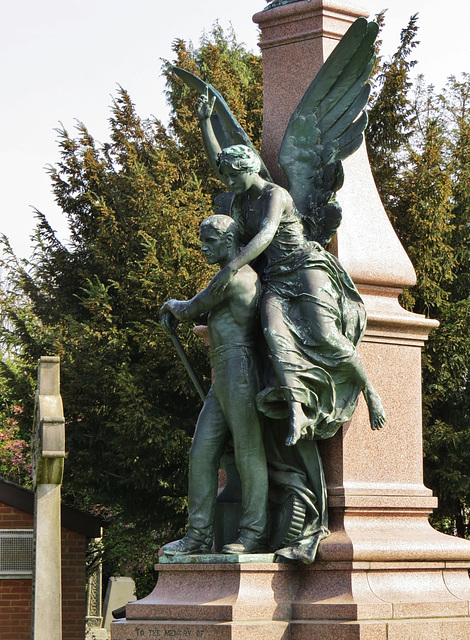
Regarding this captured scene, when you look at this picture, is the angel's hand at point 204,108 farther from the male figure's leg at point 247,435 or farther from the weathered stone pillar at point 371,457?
the male figure's leg at point 247,435

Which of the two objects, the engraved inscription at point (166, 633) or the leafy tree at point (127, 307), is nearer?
the engraved inscription at point (166, 633)

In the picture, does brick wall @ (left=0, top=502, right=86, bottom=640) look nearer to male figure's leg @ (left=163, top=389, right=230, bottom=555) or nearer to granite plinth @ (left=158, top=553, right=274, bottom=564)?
male figure's leg @ (left=163, top=389, right=230, bottom=555)

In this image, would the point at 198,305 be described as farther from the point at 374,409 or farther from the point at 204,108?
the point at 204,108

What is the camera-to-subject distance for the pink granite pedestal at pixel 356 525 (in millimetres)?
7855

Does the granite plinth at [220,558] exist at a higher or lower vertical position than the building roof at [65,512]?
higher

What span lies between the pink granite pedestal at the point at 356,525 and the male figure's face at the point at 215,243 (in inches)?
34.1

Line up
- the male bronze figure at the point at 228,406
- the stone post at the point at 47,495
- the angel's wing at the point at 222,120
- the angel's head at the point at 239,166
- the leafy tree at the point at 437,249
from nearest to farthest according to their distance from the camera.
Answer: the male bronze figure at the point at 228,406 < the angel's head at the point at 239,166 < the angel's wing at the point at 222,120 < the stone post at the point at 47,495 < the leafy tree at the point at 437,249

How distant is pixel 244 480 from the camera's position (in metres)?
8.27

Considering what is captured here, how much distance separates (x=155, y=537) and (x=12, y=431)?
7905 mm

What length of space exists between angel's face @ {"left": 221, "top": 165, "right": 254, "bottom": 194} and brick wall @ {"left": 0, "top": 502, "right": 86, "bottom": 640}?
39.8 ft

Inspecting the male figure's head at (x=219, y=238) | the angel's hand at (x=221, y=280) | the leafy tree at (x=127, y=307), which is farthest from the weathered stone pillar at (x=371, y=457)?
the leafy tree at (x=127, y=307)

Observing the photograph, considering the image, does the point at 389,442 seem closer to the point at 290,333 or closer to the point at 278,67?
the point at 290,333

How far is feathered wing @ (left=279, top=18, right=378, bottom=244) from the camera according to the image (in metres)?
8.84

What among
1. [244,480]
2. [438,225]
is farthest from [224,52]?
[244,480]
